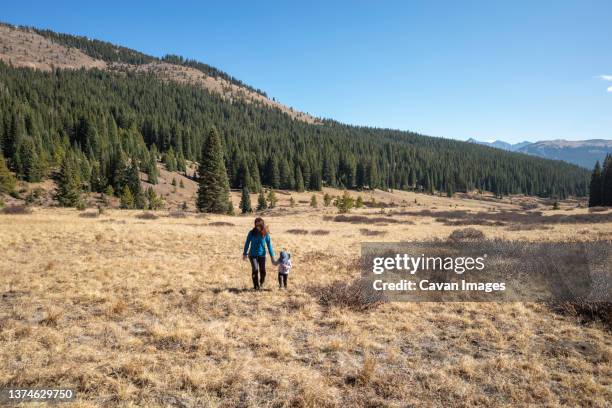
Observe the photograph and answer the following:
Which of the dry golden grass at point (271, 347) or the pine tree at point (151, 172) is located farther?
the pine tree at point (151, 172)

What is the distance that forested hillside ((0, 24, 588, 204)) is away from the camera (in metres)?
76.0

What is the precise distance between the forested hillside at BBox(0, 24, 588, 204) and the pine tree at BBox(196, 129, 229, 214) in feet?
85.3

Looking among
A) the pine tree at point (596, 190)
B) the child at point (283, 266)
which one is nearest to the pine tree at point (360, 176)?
the pine tree at point (596, 190)

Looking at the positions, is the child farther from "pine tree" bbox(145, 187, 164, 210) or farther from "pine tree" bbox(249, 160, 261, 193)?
"pine tree" bbox(249, 160, 261, 193)

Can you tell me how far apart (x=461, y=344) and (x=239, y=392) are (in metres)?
5.05

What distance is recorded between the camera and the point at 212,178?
47.1 m

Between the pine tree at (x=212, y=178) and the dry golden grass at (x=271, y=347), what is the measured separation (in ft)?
114

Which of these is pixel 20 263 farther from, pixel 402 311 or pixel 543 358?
pixel 543 358

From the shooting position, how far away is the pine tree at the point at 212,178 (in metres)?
46.3

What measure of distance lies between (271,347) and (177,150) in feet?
416

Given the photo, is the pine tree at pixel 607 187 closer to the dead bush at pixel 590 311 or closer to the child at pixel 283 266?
the dead bush at pixel 590 311

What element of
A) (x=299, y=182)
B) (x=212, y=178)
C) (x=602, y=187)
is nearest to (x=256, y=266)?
(x=212, y=178)

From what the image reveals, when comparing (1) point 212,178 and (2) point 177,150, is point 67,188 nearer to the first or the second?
(1) point 212,178

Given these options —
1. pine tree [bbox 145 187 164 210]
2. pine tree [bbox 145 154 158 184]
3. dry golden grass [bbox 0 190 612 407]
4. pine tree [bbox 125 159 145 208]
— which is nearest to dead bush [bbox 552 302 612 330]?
dry golden grass [bbox 0 190 612 407]
